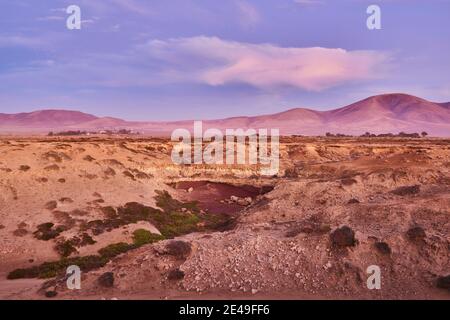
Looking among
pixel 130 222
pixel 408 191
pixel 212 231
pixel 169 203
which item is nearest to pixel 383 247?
pixel 408 191

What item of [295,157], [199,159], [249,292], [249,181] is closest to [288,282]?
[249,292]

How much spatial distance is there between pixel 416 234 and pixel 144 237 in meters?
18.2

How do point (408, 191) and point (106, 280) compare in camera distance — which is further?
point (408, 191)

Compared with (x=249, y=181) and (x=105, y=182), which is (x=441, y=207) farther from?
(x=249, y=181)

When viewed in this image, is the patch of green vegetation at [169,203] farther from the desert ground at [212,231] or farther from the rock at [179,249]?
the rock at [179,249]

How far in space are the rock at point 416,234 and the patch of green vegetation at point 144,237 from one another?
17020 mm

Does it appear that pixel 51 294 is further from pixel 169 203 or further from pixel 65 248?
→ pixel 169 203

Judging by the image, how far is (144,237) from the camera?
31594 mm

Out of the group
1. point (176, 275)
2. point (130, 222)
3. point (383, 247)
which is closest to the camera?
point (176, 275)

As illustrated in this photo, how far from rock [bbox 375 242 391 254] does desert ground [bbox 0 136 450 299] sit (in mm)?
74

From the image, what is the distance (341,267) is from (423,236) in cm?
440

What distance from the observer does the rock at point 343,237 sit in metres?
20.4

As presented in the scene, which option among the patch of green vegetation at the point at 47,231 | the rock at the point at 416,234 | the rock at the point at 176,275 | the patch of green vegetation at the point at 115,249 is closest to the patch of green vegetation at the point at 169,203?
the patch of green vegetation at the point at 115,249

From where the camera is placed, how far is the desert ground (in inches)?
742
